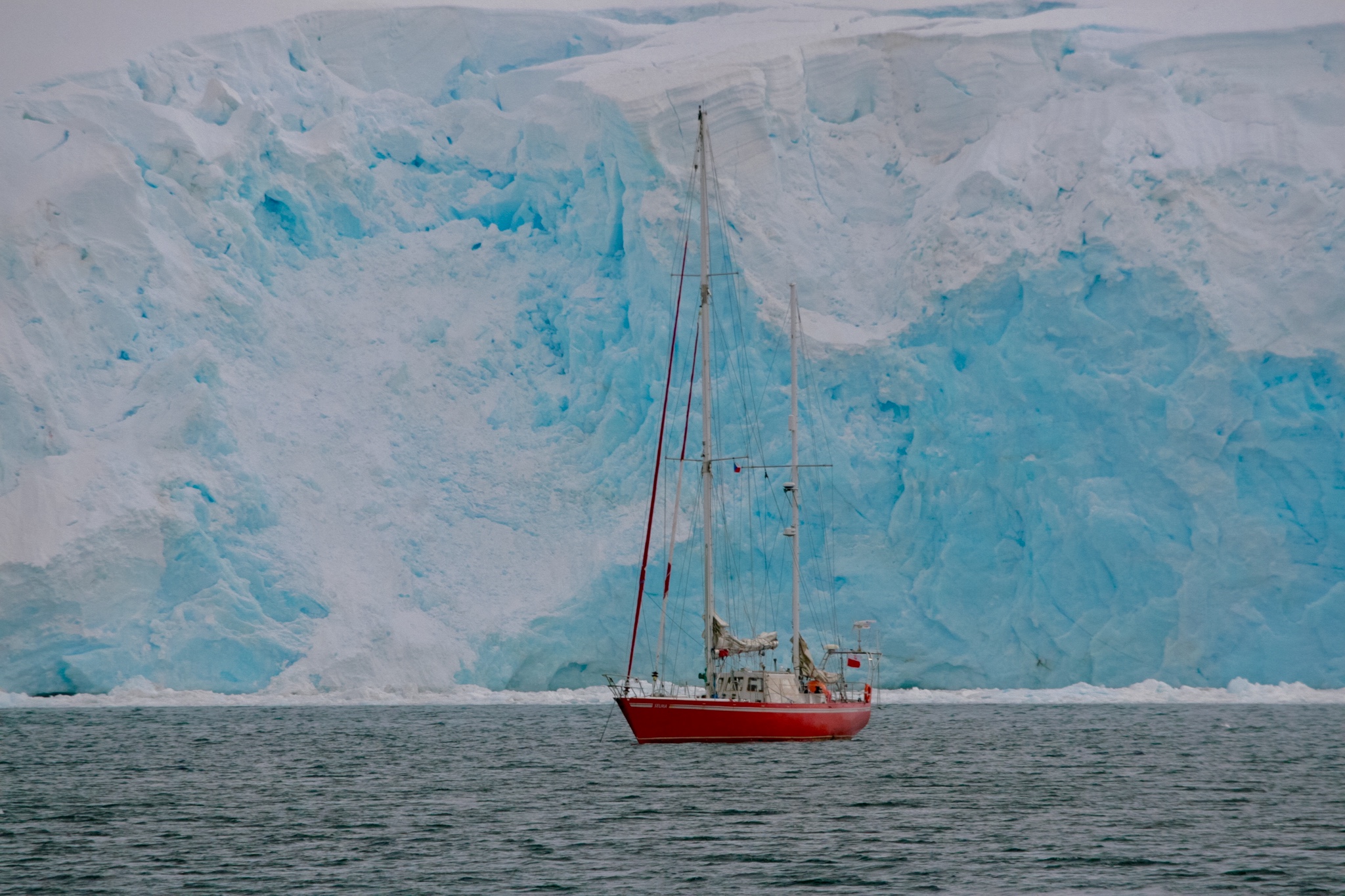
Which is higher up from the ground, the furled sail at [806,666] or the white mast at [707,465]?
the white mast at [707,465]

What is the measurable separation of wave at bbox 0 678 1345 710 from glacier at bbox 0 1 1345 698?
281 millimetres

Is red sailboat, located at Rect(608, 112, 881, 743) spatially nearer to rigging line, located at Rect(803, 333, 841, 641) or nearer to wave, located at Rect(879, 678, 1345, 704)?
Result: rigging line, located at Rect(803, 333, 841, 641)

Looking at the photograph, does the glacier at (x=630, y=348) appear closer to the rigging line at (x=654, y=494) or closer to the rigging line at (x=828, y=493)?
the rigging line at (x=828, y=493)

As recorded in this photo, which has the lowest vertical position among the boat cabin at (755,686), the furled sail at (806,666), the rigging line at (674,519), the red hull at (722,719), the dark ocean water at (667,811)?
the dark ocean water at (667,811)

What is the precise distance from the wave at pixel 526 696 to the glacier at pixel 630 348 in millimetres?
281

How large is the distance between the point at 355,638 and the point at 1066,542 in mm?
13899

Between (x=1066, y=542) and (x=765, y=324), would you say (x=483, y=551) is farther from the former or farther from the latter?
(x=1066, y=542)

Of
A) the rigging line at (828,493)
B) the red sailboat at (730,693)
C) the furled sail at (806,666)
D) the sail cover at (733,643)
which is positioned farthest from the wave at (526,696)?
the sail cover at (733,643)

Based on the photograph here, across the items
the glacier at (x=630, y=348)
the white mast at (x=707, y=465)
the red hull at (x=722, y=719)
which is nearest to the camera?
the red hull at (x=722, y=719)

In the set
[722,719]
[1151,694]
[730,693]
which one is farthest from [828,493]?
[722,719]

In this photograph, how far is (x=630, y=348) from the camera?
32.2 meters

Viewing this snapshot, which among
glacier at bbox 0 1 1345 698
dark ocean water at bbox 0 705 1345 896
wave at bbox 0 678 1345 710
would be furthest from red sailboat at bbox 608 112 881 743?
glacier at bbox 0 1 1345 698

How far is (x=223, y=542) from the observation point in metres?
29.3

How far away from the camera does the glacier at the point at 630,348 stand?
29047 mm
